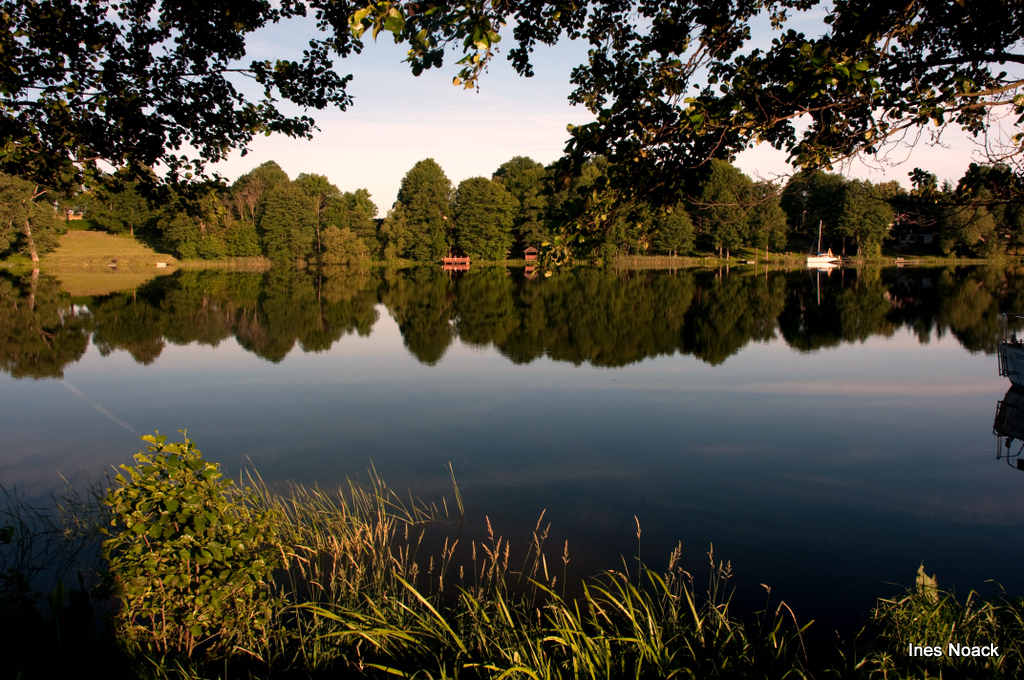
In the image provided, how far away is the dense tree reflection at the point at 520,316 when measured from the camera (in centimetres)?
2017

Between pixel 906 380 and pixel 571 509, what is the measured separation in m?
11.6

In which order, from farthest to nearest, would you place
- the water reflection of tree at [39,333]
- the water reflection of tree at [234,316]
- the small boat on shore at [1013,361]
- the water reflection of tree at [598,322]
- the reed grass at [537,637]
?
the water reflection of tree at [234,316] < the water reflection of tree at [598,322] < the water reflection of tree at [39,333] < the small boat on shore at [1013,361] < the reed grass at [537,637]

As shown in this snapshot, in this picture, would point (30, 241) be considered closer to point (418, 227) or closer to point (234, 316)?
point (418, 227)

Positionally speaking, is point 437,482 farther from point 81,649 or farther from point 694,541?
point 81,649

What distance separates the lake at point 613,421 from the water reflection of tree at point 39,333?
16 centimetres

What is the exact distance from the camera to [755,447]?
10.4 metres

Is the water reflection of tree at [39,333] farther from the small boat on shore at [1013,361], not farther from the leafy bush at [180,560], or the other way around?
the small boat on shore at [1013,361]

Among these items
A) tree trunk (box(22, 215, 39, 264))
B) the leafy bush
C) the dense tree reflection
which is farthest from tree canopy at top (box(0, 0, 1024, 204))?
tree trunk (box(22, 215, 39, 264))

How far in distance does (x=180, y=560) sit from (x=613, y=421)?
8.74 metres

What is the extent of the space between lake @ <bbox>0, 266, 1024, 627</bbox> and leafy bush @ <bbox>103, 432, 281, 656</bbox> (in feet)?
10.6

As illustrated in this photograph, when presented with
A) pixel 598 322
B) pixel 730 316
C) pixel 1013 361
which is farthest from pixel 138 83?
pixel 730 316

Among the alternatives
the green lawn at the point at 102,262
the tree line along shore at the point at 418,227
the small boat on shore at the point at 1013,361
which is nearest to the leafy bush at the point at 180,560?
the small boat on shore at the point at 1013,361

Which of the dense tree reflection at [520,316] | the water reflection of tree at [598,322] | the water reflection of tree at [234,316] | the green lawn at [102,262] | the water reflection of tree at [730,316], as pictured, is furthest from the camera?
the green lawn at [102,262]

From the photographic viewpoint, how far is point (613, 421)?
11914 millimetres
